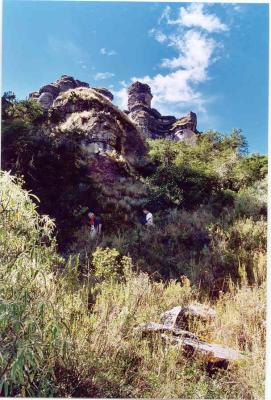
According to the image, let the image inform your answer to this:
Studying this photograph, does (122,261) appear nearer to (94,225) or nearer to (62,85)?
(94,225)

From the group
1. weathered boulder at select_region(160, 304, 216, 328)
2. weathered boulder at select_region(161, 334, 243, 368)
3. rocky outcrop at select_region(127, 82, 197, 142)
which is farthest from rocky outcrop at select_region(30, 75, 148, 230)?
rocky outcrop at select_region(127, 82, 197, 142)

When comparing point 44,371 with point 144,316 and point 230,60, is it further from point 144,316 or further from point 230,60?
point 230,60

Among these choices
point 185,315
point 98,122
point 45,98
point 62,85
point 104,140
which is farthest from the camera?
point 45,98

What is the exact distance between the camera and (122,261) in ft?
11.0

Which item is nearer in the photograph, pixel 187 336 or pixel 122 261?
pixel 187 336

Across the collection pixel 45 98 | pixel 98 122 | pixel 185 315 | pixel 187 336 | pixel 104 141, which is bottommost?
pixel 187 336

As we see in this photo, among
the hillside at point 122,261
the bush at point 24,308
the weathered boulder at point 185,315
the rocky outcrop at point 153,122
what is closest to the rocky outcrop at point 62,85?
the hillside at point 122,261

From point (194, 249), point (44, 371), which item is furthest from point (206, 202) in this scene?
point (44, 371)

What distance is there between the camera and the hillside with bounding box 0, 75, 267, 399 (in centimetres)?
210

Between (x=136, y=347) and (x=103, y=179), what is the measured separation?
5.77 m

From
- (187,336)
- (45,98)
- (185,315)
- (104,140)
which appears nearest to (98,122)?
(104,140)

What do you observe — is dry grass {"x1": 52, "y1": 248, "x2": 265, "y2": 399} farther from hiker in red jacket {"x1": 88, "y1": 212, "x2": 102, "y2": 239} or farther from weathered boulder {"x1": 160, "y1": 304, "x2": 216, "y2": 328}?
hiker in red jacket {"x1": 88, "y1": 212, "x2": 102, "y2": 239}

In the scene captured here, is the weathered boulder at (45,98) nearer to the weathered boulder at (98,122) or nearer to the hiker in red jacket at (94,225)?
the weathered boulder at (98,122)

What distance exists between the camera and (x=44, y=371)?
2.12m
